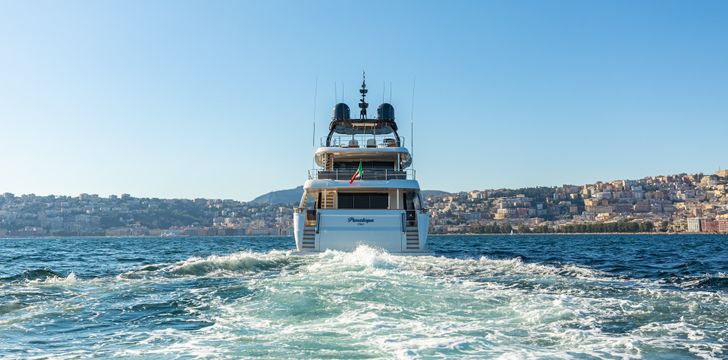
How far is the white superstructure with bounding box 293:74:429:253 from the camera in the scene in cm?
2097

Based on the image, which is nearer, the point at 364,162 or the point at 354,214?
the point at 354,214

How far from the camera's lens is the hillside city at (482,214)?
117 meters

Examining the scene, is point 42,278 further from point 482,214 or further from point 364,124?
point 482,214

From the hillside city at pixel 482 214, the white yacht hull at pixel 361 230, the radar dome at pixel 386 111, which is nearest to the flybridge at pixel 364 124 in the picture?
the radar dome at pixel 386 111

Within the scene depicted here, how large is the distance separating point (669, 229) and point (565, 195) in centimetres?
4184

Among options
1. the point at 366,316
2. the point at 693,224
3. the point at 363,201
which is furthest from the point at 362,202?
the point at 693,224

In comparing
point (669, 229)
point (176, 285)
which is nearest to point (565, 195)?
point (669, 229)

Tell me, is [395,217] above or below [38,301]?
above

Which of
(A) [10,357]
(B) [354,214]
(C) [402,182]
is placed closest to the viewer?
(A) [10,357]

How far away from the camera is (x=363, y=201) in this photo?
962 inches

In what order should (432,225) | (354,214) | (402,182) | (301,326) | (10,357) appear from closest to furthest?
(10,357)
(301,326)
(354,214)
(402,182)
(432,225)

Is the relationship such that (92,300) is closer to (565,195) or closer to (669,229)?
(669,229)

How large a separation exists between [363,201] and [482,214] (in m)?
111

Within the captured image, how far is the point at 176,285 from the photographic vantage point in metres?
13.7
